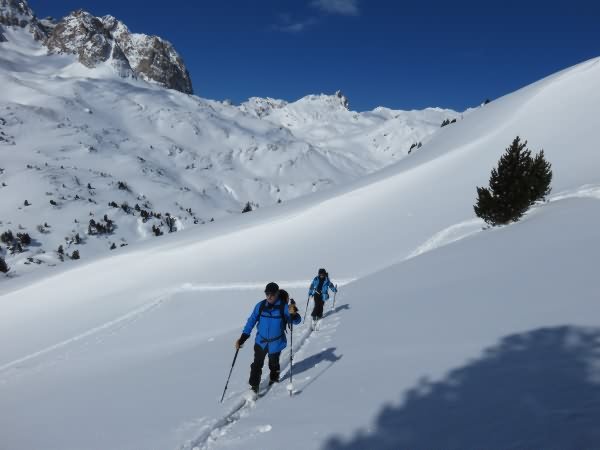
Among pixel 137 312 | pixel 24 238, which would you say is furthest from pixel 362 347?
pixel 24 238

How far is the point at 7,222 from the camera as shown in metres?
120

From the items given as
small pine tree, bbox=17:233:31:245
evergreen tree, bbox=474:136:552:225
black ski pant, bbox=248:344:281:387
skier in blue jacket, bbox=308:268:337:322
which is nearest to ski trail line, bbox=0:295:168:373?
skier in blue jacket, bbox=308:268:337:322

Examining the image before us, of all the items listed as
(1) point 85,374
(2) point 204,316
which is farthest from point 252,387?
(2) point 204,316

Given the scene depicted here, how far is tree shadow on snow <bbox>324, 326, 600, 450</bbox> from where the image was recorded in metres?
3.91

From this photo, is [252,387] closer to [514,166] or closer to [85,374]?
[85,374]

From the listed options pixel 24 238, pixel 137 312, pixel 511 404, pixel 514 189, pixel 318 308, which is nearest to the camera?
pixel 511 404

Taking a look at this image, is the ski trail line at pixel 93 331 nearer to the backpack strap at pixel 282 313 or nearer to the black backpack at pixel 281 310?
the black backpack at pixel 281 310

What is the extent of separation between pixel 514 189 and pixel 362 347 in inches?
508

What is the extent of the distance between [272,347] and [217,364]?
317 centimetres

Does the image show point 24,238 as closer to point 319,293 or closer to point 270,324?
point 319,293

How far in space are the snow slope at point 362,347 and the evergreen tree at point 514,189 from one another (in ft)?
3.68

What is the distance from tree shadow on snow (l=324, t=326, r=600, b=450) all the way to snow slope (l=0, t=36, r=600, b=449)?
0.07 ft

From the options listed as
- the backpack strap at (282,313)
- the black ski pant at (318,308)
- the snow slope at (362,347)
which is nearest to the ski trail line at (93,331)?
the snow slope at (362,347)

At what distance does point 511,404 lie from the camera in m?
4.52
